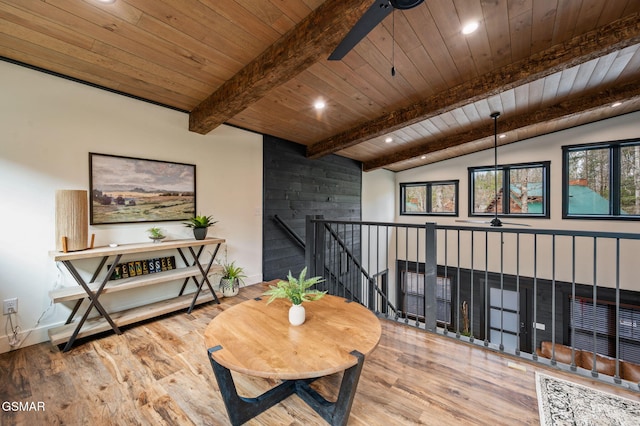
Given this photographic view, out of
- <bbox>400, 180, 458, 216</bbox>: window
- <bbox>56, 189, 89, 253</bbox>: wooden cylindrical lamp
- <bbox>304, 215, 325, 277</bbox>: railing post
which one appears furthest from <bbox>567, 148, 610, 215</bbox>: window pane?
<bbox>56, 189, 89, 253</bbox>: wooden cylindrical lamp

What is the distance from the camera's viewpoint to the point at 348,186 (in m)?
6.51

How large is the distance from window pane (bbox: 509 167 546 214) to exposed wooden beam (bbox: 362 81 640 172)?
1.83 m

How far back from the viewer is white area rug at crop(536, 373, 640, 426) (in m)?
1.52

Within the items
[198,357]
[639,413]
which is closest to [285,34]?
[198,357]

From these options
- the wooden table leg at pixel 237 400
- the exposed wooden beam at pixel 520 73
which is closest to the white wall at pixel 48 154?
the wooden table leg at pixel 237 400

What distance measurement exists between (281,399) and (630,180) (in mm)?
6975

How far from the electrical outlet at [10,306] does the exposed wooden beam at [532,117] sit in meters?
6.43

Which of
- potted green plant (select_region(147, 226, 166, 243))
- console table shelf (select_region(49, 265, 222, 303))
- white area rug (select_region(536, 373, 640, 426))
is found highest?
potted green plant (select_region(147, 226, 166, 243))

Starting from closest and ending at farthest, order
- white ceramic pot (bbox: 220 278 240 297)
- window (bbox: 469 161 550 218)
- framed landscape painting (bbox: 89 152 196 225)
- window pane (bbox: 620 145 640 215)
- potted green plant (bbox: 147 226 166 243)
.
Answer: framed landscape painting (bbox: 89 152 196 225) → potted green plant (bbox: 147 226 166 243) → white ceramic pot (bbox: 220 278 240 297) → window pane (bbox: 620 145 640 215) → window (bbox: 469 161 550 218)

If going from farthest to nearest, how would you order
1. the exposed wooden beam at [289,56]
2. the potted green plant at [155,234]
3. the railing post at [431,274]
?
the potted green plant at [155,234]
the railing post at [431,274]
the exposed wooden beam at [289,56]

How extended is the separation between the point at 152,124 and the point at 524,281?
7.62m

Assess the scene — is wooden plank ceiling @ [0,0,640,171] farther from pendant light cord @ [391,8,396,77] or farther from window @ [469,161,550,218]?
window @ [469,161,550,218]

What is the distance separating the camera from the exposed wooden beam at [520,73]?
2.46 m

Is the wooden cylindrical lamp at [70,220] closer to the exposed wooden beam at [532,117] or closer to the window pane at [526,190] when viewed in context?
the exposed wooden beam at [532,117]
